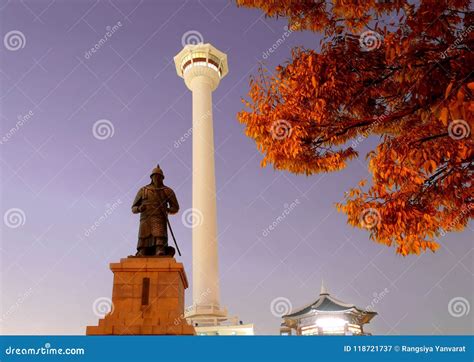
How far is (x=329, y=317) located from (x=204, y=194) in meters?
14.7

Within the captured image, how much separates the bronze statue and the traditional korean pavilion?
14.1m

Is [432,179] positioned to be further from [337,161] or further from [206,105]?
[206,105]

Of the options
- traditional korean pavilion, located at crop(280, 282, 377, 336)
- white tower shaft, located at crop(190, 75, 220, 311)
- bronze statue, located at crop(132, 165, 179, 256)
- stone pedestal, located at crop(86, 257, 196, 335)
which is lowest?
stone pedestal, located at crop(86, 257, 196, 335)

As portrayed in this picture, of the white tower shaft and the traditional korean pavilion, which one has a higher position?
the white tower shaft

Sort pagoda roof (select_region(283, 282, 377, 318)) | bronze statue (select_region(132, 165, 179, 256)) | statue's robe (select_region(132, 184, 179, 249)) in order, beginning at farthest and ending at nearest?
pagoda roof (select_region(283, 282, 377, 318)) < statue's robe (select_region(132, 184, 179, 249)) < bronze statue (select_region(132, 165, 179, 256))

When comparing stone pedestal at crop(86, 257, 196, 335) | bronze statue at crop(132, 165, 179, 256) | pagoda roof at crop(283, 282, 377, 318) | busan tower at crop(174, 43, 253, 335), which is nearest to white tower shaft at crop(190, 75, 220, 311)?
busan tower at crop(174, 43, 253, 335)

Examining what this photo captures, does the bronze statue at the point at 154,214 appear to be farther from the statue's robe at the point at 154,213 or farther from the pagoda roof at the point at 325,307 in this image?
the pagoda roof at the point at 325,307

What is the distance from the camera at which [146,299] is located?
10523 mm

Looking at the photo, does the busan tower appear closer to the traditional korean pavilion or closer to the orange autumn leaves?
the traditional korean pavilion

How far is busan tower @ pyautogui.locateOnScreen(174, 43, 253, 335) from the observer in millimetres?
30391

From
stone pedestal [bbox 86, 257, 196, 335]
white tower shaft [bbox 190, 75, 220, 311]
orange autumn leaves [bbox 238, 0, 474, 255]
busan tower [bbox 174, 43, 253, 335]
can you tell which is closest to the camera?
orange autumn leaves [bbox 238, 0, 474, 255]

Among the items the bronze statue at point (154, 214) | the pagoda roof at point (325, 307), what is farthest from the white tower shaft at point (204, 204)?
the bronze statue at point (154, 214)

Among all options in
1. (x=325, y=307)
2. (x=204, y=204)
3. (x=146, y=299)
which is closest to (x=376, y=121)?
(x=146, y=299)
